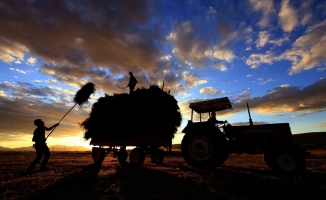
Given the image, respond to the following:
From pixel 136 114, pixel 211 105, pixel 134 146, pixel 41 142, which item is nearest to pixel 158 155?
pixel 134 146

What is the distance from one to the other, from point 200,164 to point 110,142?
676 cm

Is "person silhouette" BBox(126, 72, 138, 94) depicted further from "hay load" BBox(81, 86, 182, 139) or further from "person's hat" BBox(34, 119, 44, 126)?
"person's hat" BBox(34, 119, 44, 126)

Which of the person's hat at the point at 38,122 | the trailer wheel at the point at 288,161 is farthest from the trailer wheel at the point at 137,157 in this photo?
the trailer wheel at the point at 288,161

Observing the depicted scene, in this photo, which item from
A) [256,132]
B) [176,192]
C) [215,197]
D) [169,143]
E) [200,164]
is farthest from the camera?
[169,143]

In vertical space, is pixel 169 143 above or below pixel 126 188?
above

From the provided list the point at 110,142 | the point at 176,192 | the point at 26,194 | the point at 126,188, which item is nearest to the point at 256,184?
the point at 176,192

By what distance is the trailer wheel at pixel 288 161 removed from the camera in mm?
7656

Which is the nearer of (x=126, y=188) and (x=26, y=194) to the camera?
(x=26, y=194)

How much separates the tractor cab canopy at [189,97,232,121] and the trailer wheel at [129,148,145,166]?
3.98m

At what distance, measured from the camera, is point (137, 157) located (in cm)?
1198

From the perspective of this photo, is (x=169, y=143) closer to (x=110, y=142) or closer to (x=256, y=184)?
(x=110, y=142)

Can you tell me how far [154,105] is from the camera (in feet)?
39.4

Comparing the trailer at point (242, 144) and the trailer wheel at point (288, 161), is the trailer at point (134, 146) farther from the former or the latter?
the trailer wheel at point (288, 161)

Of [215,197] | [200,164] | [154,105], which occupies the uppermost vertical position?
[154,105]
